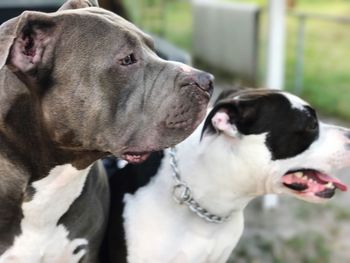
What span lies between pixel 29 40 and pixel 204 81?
0.59 m

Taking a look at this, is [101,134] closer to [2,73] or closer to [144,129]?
[144,129]

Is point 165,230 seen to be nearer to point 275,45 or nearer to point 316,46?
point 275,45

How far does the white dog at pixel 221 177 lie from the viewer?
9.36ft

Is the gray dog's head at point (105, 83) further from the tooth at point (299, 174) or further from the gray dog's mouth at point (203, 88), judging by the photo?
the tooth at point (299, 174)

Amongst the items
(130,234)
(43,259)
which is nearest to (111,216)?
(130,234)

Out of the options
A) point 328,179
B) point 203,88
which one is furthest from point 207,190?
point 203,88

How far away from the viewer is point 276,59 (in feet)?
17.9

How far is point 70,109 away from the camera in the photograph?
232cm

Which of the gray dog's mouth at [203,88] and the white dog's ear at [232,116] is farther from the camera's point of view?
the white dog's ear at [232,116]

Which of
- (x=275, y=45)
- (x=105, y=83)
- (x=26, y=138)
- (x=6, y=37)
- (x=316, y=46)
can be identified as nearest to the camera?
(x=6, y=37)

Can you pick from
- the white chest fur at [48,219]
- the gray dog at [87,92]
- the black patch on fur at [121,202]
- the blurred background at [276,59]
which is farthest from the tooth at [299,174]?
the blurred background at [276,59]

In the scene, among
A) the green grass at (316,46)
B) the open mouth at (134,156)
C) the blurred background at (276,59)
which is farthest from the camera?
the green grass at (316,46)

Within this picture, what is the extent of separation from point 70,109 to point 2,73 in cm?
32

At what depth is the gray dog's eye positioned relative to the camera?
7.59 ft
